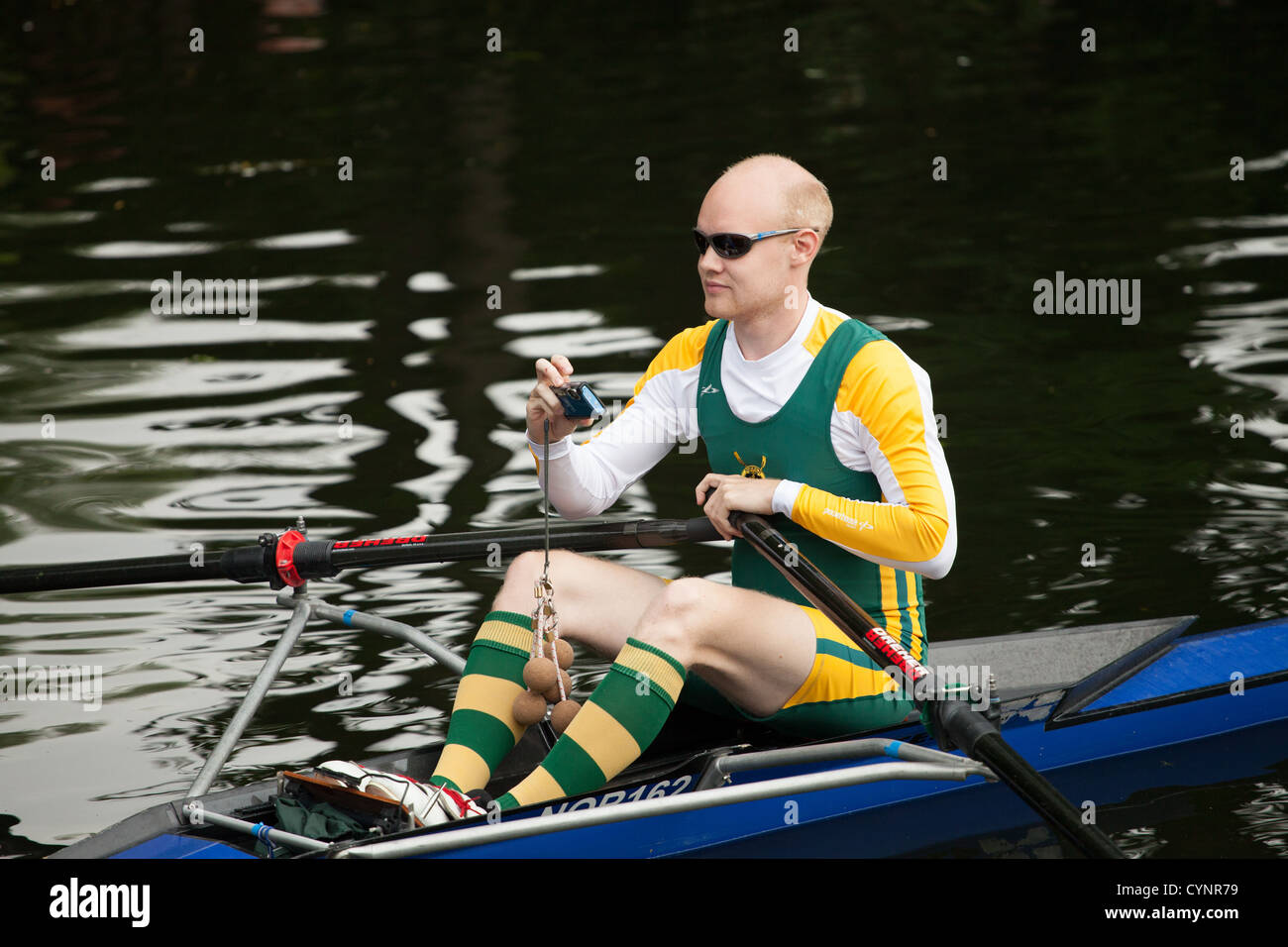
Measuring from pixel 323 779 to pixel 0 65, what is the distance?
1716 cm

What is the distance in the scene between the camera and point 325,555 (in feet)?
14.5

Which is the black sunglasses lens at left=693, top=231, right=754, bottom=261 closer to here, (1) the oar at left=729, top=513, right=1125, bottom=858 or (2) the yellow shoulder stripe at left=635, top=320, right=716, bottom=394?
(2) the yellow shoulder stripe at left=635, top=320, right=716, bottom=394

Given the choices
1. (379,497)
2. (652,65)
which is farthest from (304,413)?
(652,65)

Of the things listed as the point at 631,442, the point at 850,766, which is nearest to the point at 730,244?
the point at 631,442

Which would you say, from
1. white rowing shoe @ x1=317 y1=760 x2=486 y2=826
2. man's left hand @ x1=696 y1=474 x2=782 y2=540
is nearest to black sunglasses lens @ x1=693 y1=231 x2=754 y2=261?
man's left hand @ x1=696 y1=474 x2=782 y2=540

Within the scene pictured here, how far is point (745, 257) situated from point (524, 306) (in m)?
5.80

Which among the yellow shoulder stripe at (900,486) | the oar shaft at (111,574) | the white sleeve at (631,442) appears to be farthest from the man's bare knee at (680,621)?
the oar shaft at (111,574)

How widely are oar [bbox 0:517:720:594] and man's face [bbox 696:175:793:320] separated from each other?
0.58 metres

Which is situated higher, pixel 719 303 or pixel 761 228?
pixel 761 228

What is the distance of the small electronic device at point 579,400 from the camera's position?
155 inches

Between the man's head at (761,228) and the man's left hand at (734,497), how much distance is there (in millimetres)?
425

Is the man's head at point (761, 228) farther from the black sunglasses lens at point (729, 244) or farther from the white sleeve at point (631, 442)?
the white sleeve at point (631, 442)

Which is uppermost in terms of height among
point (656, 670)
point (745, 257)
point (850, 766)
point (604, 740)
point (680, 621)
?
point (745, 257)

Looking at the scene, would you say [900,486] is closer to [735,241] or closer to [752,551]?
[752,551]
